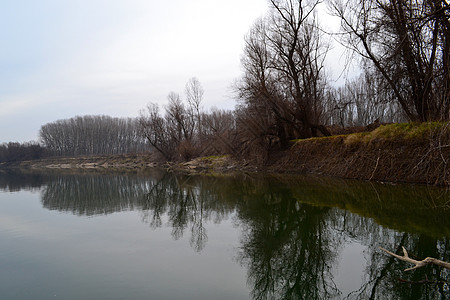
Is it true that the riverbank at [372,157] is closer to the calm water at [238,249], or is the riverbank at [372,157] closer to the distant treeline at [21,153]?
the calm water at [238,249]

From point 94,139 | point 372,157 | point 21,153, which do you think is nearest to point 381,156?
point 372,157

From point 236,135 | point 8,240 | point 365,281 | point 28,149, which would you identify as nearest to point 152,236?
point 8,240

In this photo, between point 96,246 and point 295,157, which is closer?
point 96,246

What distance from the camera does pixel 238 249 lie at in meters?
5.86

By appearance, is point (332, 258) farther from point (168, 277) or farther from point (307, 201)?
point (307, 201)

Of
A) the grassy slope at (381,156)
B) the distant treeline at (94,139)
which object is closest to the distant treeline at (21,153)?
the distant treeline at (94,139)

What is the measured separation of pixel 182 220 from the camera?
8.79m

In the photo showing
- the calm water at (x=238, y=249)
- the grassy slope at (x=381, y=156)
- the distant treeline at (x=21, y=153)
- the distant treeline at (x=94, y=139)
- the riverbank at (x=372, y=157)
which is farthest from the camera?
the distant treeline at (x=94, y=139)

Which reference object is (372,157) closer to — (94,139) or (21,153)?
(94,139)

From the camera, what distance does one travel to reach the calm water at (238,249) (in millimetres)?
4156

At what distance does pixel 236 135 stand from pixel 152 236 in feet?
64.6

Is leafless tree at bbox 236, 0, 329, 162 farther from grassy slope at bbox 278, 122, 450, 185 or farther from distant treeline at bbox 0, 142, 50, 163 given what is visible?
distant treeline at bbox 0, 142, 50, 163

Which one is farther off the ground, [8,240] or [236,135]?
[236,135]

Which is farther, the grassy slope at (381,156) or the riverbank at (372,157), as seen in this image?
the grassy slope at (381,156)
